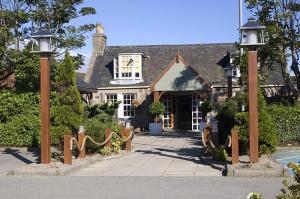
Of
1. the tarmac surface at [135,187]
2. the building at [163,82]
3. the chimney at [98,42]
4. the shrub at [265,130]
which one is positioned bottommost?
the tarmac surface at [135,187]

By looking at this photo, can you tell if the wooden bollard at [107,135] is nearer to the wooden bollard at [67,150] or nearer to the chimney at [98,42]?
the wooden bollard at [67,150]

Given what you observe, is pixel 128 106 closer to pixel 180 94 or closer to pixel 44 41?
pixel 180 94

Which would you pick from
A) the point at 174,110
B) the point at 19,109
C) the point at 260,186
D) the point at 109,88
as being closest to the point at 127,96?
the point at 109,88

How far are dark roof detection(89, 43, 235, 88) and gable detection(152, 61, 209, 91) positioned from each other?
5.99ft

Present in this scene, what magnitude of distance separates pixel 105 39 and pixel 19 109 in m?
18.5

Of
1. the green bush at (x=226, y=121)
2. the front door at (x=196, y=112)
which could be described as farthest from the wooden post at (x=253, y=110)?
the front door at (x=196, y=112)

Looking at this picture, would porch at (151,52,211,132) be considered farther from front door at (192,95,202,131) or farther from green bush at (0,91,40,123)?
green bush at (0,91,40,123)

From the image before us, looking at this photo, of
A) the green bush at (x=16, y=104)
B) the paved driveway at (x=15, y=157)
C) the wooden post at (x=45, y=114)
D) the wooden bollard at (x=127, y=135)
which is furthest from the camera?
the green bush at (x=16, y=104)

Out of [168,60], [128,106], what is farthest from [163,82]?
[168,60]

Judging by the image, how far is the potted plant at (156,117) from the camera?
29922 mm

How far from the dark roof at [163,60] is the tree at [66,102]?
18142mm

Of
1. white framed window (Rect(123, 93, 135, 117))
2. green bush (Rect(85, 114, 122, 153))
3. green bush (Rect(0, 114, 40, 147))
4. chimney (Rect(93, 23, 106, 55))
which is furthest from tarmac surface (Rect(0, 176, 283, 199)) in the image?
chimney (Rect(93, 23, 106, 55))

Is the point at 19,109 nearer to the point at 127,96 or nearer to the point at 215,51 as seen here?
the point at 127,96

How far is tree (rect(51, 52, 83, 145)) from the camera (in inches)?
593
